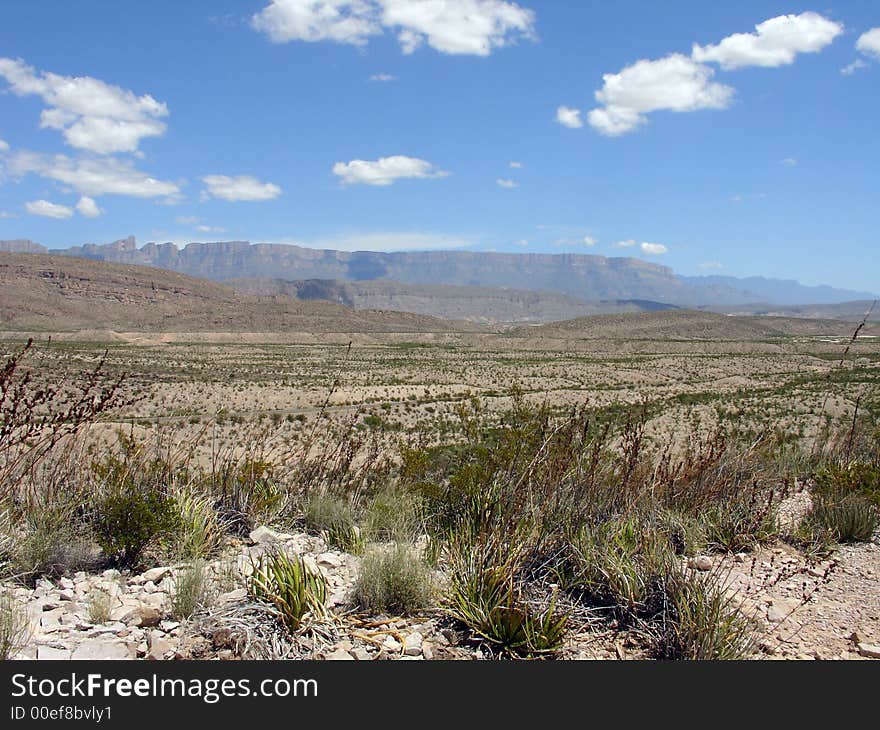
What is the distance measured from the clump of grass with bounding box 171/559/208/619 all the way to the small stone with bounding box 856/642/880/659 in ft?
12.3

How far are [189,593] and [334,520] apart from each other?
173cm

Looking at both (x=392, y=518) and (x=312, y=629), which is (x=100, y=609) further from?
(x=392, y=518)

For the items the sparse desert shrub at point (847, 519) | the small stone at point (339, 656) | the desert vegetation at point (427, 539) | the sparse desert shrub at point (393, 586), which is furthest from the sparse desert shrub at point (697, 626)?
the sparse desert shrub at point (847, 519)

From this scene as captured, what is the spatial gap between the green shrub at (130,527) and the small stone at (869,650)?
4.46 metres

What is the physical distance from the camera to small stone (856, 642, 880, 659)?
3.19 meters

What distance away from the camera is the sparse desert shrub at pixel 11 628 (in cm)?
286

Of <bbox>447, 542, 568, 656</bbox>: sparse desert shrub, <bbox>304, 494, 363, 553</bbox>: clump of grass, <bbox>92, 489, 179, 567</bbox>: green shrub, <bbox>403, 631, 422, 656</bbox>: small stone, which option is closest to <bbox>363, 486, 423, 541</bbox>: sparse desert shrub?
<bbox>304, 494, 363, 553</bbox>: clump of grass

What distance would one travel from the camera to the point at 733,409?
2906 cm

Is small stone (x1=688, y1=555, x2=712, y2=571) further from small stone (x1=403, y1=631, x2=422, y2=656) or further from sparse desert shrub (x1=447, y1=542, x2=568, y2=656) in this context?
small stone (x1=403, y1=631, x2=422, y2=656)

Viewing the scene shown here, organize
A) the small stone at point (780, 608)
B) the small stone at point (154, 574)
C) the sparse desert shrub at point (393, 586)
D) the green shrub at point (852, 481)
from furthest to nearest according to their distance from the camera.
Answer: the green shrub at point (852, 481) → the small stone at point (154, 574) → the sparse desert shrub at point (393, 586) → the small stone at point (780, 608)

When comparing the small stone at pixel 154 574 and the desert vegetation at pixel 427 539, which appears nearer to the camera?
the desert vegetation at pixel 427 539

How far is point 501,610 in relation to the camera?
11.0ft

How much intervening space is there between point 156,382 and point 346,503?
38.0m

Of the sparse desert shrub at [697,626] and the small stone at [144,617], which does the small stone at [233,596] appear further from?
the sparse desert shrub at [697,626]
